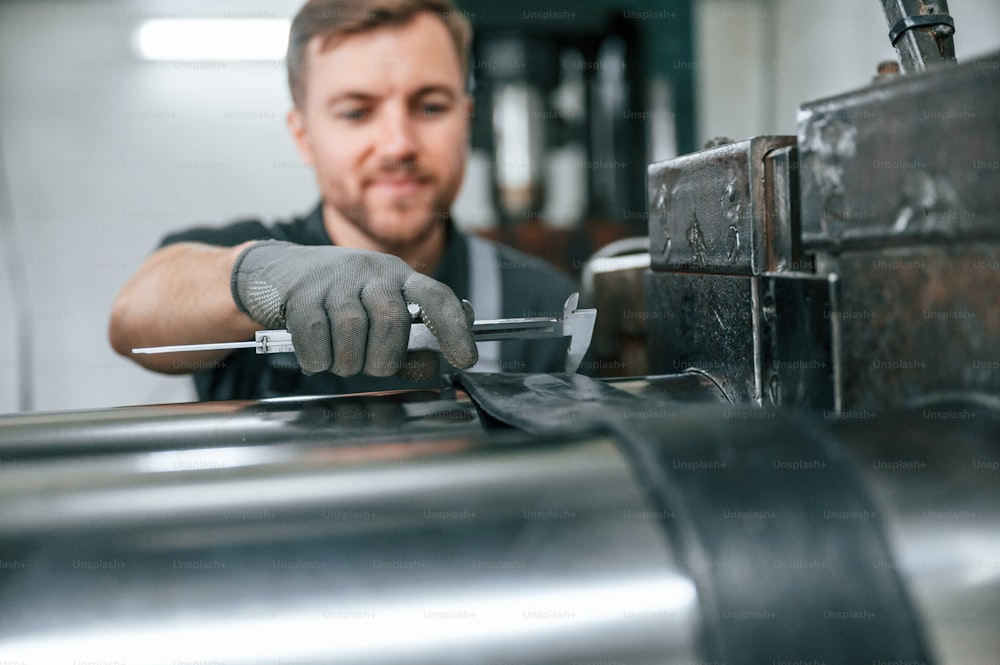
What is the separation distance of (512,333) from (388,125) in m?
1.25

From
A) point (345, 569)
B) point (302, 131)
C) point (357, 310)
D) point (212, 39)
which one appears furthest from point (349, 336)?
point (212, 39)

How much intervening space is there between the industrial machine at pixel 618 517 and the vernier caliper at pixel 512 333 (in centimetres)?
23

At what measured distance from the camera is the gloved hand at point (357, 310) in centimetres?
68

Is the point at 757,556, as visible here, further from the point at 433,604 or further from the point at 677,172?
the point at 677,172

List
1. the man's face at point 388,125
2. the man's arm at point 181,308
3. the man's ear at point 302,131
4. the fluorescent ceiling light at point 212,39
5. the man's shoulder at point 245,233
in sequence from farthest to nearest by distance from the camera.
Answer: the fluorescent ceiling light at point 212,39 < the man's ear at point 302,131 < the man's face at point 388,125 < the man's shoulder at point 245,233 < the man's arm at point 181,308

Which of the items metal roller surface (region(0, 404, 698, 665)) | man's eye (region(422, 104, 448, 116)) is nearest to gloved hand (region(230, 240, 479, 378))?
metal roller surface (region(0, 404, 698, 665))

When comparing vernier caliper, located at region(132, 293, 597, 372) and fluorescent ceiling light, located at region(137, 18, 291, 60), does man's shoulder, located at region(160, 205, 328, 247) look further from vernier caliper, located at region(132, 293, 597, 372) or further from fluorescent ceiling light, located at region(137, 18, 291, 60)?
fluorescent ceiling light, located at region(137, 18, 291, 60)

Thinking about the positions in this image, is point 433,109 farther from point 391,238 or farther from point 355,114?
point 391,238

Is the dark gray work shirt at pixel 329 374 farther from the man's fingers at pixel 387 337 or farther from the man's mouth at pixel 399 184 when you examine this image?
the man's fingers at pixel 387 337

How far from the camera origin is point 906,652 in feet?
1.01

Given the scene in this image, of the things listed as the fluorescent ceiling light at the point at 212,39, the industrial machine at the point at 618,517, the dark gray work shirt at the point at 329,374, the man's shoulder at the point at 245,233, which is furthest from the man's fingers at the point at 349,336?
the fluorescent ceiling light at the point at 212,39

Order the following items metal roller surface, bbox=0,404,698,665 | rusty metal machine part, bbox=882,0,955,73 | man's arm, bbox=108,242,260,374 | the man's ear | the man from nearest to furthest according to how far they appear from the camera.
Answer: metal roller surface, bbox=0,404,698,665 < rusty metal machine part, bbox=882,0,955,73 < man's arm, bbox=108,242,260,374 < the man < the man's ear

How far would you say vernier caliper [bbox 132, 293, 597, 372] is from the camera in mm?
667

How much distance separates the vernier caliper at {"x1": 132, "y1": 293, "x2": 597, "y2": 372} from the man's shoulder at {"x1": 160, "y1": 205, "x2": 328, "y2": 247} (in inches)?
36.2
